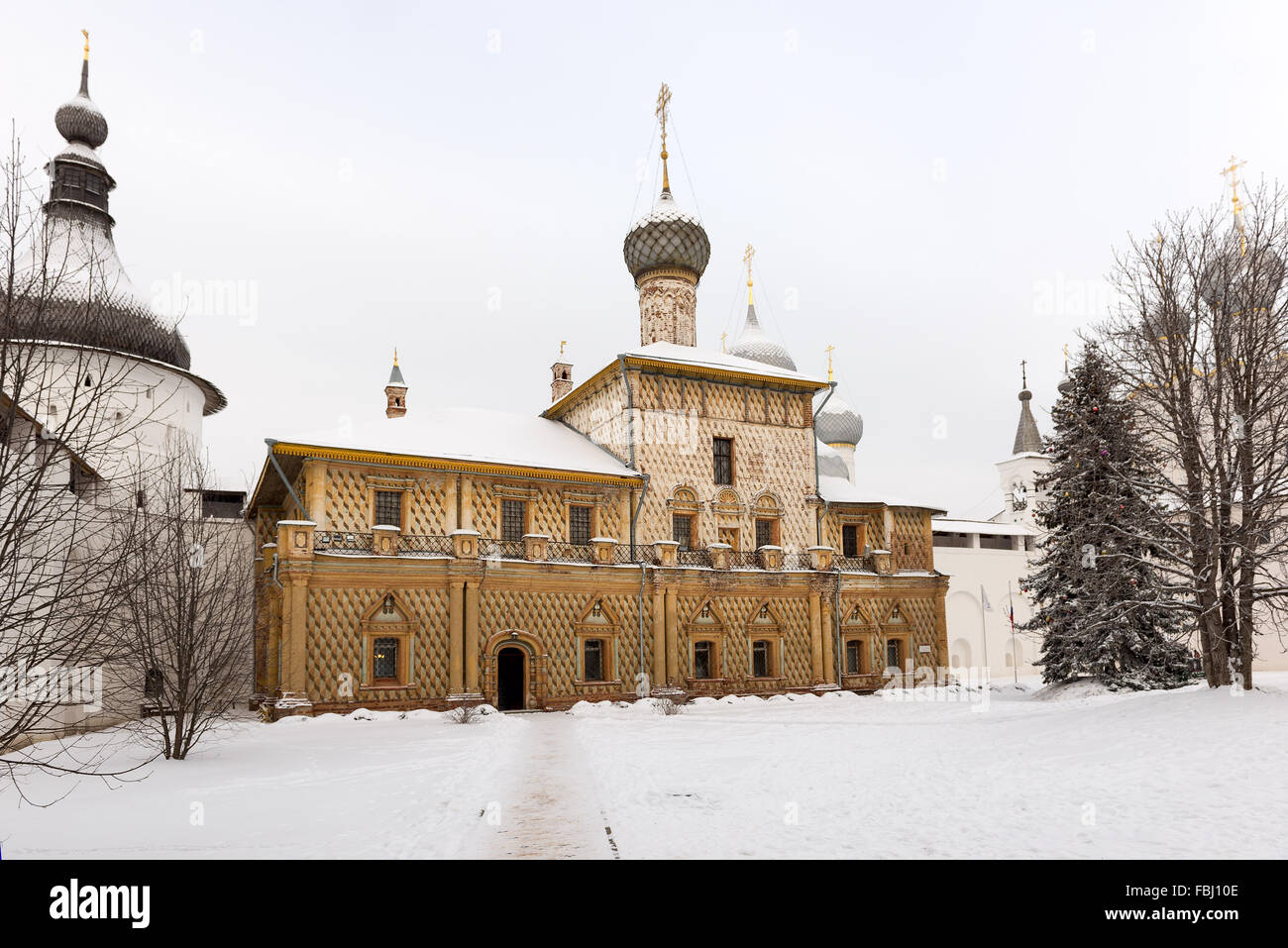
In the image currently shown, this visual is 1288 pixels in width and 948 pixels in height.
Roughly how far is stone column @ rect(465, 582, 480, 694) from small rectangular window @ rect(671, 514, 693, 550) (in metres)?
7.27

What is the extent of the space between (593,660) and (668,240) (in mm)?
15756

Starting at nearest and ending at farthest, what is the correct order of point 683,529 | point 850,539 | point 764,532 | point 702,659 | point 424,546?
point 424,546
point 702,659
point 683,529
point 764,532
point 850,539

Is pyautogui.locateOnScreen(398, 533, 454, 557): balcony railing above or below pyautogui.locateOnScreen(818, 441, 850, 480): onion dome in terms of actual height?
below

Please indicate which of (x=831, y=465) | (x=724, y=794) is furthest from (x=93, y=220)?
(x=831, y=465)

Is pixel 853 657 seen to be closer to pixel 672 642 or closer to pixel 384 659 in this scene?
pixel 672 642

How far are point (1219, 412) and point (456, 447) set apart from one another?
18.7 meters

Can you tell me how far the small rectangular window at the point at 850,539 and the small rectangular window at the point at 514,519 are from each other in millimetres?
12012

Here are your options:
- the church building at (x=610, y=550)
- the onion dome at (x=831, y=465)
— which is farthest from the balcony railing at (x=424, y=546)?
the onion dome at (x=831, y=465)

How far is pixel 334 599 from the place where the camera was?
23.5m

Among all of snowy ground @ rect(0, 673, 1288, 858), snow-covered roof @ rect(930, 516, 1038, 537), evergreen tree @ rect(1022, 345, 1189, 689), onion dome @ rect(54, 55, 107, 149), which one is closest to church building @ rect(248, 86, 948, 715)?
snowy ground @ rect(0, 673, 1288, 858)

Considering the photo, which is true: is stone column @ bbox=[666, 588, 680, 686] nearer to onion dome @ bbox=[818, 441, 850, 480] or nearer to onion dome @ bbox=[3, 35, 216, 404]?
onion dome @ bbox=[3, 35, 216, 404]

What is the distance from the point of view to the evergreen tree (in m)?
22.8

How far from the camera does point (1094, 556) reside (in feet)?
70.1

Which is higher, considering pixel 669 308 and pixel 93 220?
pixel 93 220
